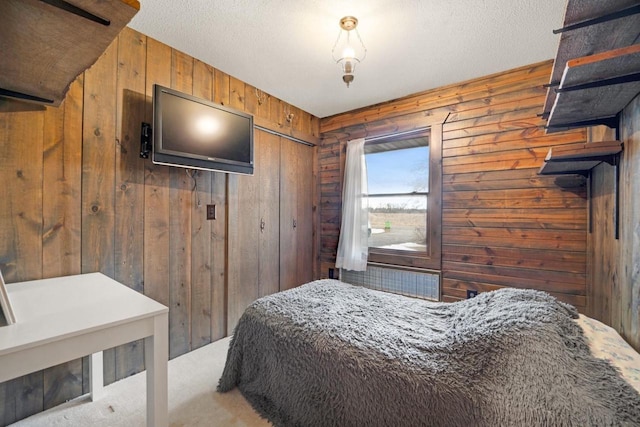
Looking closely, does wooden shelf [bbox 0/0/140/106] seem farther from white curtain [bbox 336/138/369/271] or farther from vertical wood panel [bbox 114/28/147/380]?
white curtain [bbox 336/138/369/271]

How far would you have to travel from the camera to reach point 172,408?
163 cm

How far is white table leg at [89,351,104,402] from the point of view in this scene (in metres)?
1.69

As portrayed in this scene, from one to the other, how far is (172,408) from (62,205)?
4.59 feet

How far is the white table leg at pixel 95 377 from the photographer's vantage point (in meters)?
1.69

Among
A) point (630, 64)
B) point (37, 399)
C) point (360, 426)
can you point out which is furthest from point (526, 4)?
point (37, 399)

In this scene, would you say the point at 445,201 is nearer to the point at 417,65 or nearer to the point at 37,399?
the point at 417,65

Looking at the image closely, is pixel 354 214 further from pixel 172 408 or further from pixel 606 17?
pixel 606 17

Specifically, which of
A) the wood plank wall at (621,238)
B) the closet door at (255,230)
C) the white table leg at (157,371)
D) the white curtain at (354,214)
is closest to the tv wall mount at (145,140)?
the closet door at (255,230)

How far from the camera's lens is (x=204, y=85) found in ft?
7.97

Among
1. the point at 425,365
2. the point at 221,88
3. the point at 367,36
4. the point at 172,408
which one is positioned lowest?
the point at 172,408

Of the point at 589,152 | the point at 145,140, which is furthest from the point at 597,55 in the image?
the point at 145,140

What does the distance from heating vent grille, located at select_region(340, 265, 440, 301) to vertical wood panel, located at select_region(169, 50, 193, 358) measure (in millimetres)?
1865

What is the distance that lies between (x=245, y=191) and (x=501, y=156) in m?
2.44

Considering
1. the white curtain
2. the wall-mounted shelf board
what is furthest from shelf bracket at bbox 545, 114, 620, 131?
the white curtain
